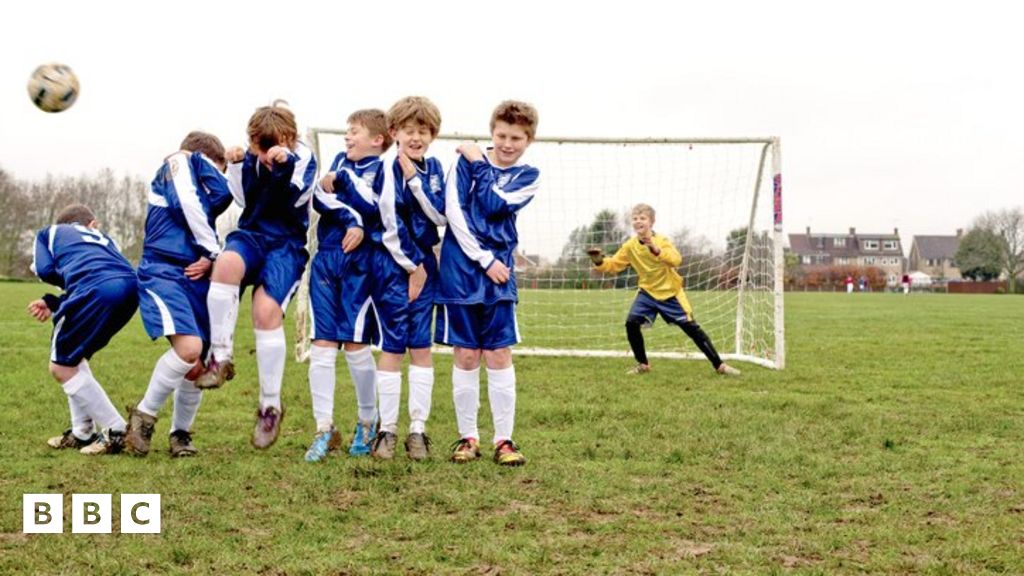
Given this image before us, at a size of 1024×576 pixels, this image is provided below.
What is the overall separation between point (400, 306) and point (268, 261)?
751 mm

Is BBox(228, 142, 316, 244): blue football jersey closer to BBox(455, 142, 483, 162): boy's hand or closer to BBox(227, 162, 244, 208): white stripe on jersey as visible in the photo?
BBox(227, 162, 244, 208): white stripe on jersey

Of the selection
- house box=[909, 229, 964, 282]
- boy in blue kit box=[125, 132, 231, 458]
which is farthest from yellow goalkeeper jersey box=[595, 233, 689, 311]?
house box=[909, 229, 964, 282]

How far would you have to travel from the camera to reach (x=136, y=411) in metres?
5.25

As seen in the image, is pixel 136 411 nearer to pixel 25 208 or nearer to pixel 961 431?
pixel 961 431

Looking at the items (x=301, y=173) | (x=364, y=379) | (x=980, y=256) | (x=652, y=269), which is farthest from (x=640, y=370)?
(x=980, y=256)

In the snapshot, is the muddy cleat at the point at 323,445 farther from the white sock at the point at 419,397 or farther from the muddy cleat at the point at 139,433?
the muddy cleat at the point at 139,433

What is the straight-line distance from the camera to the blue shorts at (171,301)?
16.3ft

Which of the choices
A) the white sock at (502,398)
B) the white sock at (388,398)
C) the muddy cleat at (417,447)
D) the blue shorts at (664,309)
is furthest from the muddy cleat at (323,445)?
the blue shorts at (664,309)

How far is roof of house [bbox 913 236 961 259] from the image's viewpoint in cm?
11825

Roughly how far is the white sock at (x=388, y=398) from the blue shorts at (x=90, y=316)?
1.40m

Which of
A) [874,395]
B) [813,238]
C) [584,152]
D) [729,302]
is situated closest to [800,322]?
[729,302]

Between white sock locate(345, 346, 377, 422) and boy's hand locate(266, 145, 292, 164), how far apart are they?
1159 mm

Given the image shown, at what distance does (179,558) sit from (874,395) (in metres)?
6.42

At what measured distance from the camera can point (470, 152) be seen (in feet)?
16.8
